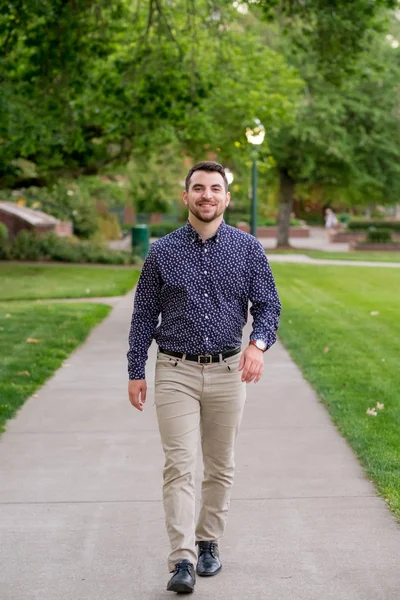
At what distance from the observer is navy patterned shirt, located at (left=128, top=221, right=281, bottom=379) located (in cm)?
486

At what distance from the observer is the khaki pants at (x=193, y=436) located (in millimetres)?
4762

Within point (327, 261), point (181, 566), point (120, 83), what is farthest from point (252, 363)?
point (327, 261)

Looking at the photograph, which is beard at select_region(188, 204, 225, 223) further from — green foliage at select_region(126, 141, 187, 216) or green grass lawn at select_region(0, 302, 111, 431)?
green foliage at select_region(126, 141, 187, 216)

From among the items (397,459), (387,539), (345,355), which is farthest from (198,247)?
(345,355)

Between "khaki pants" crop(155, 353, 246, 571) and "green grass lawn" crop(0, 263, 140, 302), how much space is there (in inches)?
611

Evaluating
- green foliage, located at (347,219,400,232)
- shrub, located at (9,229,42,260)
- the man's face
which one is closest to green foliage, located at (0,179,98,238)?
shrub, located at (9,229,42,260)

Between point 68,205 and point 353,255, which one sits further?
point 68,205

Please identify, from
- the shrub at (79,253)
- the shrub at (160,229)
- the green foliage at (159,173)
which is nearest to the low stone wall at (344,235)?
the shrub at (160,229)

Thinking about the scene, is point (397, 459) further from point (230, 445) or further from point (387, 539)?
point (230, 445)

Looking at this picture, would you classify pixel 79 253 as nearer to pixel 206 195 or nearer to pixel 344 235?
pixel 344 235

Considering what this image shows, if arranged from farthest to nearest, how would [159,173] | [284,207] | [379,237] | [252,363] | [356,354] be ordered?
[284,207]
[379,237]
[159,173]
[356,354]
[252,363]

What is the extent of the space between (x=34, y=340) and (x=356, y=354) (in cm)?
395

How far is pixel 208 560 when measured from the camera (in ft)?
16.6

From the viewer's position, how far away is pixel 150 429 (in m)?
8.45
